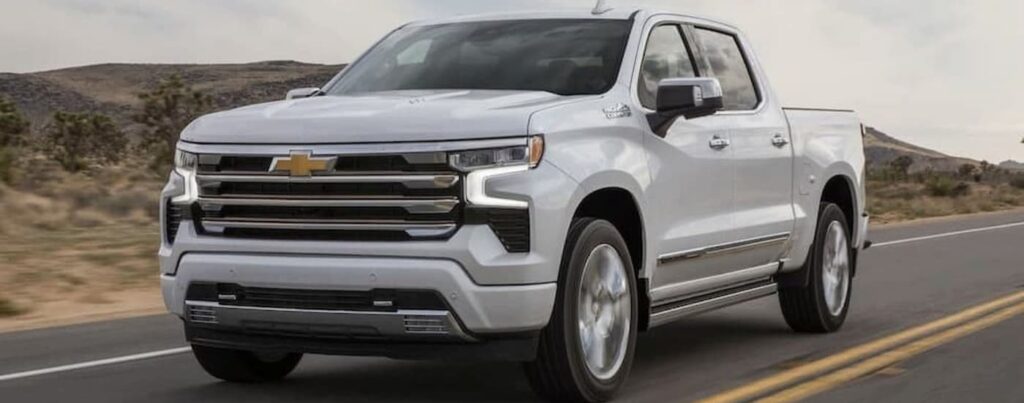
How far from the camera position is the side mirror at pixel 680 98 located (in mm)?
7121

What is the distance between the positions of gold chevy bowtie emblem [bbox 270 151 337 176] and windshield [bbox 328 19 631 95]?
1.40m

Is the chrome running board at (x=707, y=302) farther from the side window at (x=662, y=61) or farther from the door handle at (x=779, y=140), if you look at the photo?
the side window at (x=662, y=61)

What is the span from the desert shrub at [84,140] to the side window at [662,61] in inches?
1395

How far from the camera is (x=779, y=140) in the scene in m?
8.88

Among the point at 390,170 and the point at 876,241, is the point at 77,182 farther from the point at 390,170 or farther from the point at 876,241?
the point at 390,170

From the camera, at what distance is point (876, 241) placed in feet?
67.6

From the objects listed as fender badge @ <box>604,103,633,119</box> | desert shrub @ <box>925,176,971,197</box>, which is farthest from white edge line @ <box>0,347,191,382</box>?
desert shrub @ <box>925,176,971,197</box>

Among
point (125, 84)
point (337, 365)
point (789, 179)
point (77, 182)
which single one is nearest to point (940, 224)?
point (77, 182)

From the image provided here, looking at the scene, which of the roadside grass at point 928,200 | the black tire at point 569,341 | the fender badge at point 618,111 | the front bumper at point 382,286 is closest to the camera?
the front bumper at point 382,286

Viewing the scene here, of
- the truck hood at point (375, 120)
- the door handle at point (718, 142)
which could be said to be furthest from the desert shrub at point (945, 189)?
the truck hood at point (375, 120)

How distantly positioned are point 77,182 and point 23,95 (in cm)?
6845

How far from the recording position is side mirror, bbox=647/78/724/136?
712cm

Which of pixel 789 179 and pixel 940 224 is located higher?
pixel 789 179

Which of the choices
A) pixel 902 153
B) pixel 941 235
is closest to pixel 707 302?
pixel 941 235
